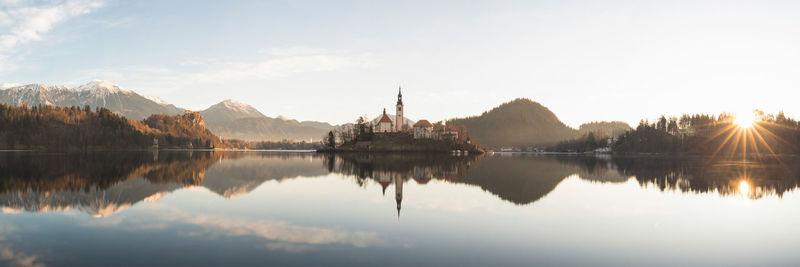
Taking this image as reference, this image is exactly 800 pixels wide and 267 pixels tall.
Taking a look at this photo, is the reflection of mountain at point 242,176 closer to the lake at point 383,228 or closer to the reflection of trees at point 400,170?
the lake at point 383,228

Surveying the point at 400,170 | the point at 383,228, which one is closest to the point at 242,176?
the point at 400,170

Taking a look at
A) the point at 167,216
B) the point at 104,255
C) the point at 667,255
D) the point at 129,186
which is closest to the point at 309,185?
the point at 129,186

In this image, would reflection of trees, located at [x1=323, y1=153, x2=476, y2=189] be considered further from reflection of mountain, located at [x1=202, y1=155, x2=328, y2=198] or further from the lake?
the lake

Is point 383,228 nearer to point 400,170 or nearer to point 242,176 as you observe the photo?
point 242,176

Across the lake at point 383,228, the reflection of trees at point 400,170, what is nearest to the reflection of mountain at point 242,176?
the lake at point 383,228

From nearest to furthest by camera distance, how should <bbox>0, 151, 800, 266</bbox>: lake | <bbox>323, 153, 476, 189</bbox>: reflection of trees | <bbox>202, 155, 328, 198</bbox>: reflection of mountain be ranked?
<bbox>0, 151, 800, 266</bbox>: lake, <bbox>202, 155, 328, 198</bbox>: reflection of mountain, <bbox>323, 153, 476, 189</bbox>: reflection of trees

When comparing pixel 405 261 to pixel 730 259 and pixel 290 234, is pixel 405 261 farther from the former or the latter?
pixel 730 259

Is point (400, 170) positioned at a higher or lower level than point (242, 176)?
higher

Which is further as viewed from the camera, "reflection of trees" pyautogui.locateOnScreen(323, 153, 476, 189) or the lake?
"reflection of trees" pyautogui.locateOnScreen(323, 153, 476, 189)

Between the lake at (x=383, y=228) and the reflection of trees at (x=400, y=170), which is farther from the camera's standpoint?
the reflection of trees at (x=400, y=170)

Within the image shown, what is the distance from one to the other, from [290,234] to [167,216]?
770 centimetres

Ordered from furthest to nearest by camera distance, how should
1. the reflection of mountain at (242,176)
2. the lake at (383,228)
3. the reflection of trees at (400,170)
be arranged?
the reflection of trees at (400,170) < the reflection of mountain at (242,176) < the lake at (383,228)

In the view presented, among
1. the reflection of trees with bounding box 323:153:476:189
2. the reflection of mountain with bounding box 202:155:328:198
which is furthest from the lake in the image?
the reflection of trees with bounding box 323:153:476:189

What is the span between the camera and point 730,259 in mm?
13789
